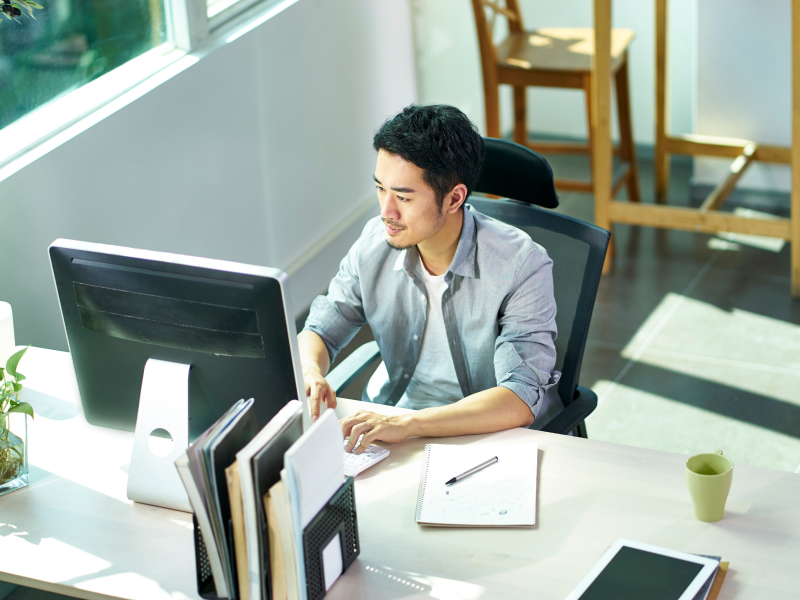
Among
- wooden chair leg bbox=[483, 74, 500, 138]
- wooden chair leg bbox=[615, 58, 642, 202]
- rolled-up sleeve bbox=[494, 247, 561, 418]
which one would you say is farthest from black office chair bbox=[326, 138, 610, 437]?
wooden chair leg bbox=[615, 58, 642, 202]

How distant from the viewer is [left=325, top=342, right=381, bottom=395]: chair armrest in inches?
70.3

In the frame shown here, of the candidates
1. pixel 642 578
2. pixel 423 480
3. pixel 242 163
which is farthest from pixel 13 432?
pixel 242 163

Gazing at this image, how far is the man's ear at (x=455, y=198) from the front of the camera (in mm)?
1741

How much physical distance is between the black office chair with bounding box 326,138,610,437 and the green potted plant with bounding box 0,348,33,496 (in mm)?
580

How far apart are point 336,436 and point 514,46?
2.97 metres

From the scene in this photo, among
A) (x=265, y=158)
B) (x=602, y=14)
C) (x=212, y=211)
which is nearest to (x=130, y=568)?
(x=212, y=211)

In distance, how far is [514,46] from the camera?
381 centimetres

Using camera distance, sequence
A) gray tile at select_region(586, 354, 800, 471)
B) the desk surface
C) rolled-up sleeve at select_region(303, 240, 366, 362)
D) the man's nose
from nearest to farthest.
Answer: the desk surface → the man's nose → rolled-up sleeve at select_region(303, 240, 366, 362) → gray tile at select_region(586, 354, 800, 471)

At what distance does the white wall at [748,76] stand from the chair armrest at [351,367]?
2.96 metres

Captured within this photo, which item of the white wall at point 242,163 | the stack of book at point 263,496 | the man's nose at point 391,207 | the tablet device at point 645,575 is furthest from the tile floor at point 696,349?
the stack of book at point 263,496

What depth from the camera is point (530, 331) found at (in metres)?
1.70

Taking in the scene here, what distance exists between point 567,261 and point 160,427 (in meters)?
0.91

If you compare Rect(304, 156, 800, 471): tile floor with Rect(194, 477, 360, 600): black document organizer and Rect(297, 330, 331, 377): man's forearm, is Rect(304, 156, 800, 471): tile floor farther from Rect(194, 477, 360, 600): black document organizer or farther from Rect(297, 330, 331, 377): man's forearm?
Rect(194, 477, 360, 600): black document organizer

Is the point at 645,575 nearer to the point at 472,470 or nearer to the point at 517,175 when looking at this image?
the point at 472,470
